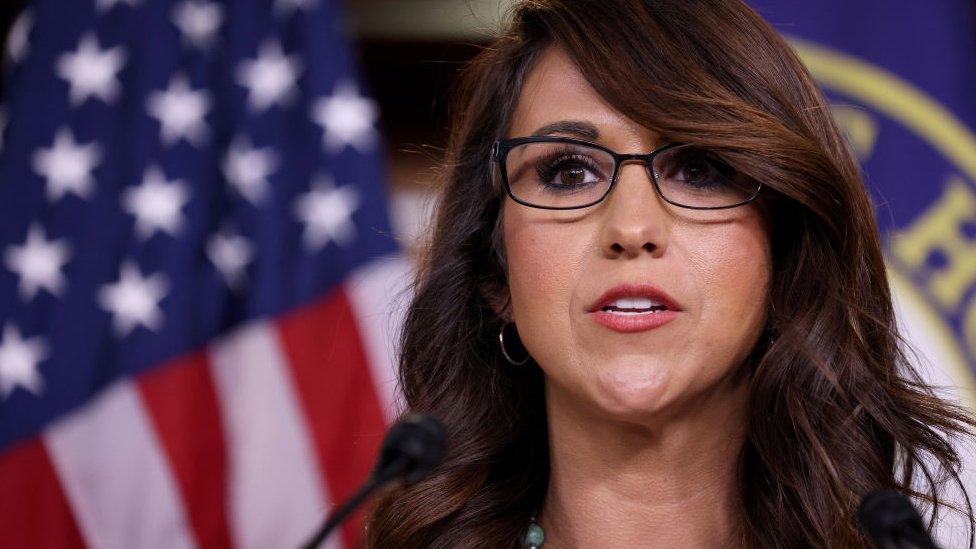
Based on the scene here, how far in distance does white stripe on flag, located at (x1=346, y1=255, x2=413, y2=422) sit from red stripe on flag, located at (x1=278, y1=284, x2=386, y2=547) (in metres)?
0.02

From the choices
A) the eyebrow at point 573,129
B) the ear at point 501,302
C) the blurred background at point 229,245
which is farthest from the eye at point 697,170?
the blurred background at point 229,245

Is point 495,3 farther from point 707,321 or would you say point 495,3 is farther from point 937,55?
point 707,321

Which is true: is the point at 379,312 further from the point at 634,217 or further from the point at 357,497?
the point at 357,497

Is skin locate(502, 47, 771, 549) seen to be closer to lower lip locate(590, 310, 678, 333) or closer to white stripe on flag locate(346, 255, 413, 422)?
lower lip locate(590, 310, 678, 333)

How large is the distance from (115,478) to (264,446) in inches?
15.3

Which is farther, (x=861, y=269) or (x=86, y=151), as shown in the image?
(x=86, y=151)

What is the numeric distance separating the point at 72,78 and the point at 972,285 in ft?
7.96

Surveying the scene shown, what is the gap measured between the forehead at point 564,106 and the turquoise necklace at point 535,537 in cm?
61

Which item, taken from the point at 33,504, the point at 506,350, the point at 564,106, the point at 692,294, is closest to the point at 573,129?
the point at 564,106

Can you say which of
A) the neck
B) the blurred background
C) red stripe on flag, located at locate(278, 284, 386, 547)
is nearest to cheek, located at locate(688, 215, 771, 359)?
the neck

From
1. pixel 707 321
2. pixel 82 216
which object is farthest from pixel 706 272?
pixel 82 216

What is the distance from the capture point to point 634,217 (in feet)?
4.87

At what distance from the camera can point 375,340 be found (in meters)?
2.96

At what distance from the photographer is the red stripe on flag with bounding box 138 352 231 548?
9.52 feet
